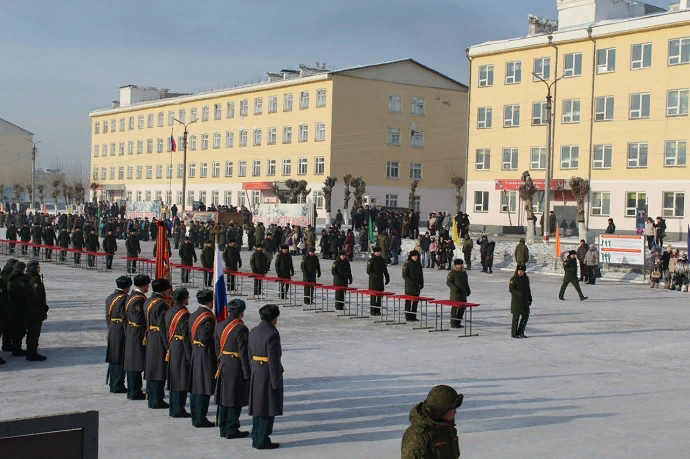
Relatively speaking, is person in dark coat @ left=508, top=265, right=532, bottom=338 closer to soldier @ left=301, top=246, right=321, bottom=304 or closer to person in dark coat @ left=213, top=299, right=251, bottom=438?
soldier @ left=301, top=246, right=321, bottom=304

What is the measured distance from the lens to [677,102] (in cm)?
4769

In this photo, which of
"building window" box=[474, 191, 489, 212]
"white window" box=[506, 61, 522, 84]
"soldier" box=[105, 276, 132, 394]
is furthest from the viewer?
"building window" box=[474, 191, 489, 212]

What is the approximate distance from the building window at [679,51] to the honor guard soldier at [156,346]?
42.1m

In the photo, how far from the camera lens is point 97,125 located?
9925 centimetres

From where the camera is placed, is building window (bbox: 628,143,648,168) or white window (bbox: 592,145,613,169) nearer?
building window (bbox: 628,143,648,168)

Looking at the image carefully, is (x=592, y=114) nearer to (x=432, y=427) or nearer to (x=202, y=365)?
(x=202, y=365)

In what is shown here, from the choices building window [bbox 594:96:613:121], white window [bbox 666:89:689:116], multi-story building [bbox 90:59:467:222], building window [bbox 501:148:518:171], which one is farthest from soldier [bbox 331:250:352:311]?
multi-story building [bbox 90:59:467:222]

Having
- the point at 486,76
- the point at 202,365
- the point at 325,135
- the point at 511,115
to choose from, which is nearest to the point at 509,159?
the point at 511,115

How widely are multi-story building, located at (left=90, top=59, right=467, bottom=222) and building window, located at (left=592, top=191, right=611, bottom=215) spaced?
783 inches

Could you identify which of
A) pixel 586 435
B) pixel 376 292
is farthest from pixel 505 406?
pixel 376 292

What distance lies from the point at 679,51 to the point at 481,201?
16363mm

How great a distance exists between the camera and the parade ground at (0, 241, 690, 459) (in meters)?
9.61

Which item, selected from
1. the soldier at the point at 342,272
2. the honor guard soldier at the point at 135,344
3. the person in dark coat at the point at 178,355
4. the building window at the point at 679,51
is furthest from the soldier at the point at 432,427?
the building window at the point at 679,51

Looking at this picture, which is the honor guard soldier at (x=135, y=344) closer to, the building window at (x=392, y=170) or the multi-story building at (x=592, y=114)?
the multi-story building at (x=592, y=114)
